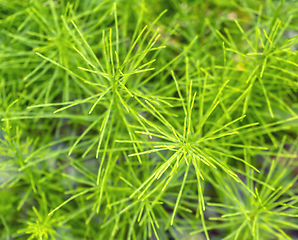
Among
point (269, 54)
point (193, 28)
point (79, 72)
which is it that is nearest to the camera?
point (269, 54)

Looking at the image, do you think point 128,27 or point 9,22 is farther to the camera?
point 128,27

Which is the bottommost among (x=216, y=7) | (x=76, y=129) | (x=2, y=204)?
(x=2, y=204)

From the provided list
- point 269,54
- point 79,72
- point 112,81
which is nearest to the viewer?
point 112,81

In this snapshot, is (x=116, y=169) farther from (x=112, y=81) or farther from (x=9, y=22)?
(x=9, y=22)

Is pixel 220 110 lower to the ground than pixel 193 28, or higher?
lower

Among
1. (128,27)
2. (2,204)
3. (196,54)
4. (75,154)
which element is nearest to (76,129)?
(75,154)

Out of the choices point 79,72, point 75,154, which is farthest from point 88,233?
point 79,72

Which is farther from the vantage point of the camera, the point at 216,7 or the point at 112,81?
the point at 216,7

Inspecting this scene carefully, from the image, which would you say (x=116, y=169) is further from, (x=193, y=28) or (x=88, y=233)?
(x=193, y=28)

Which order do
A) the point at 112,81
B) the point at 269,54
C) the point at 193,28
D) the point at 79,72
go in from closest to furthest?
the point at 112,81, the point at 269,54, the point at 79,72, the point at 193,28
